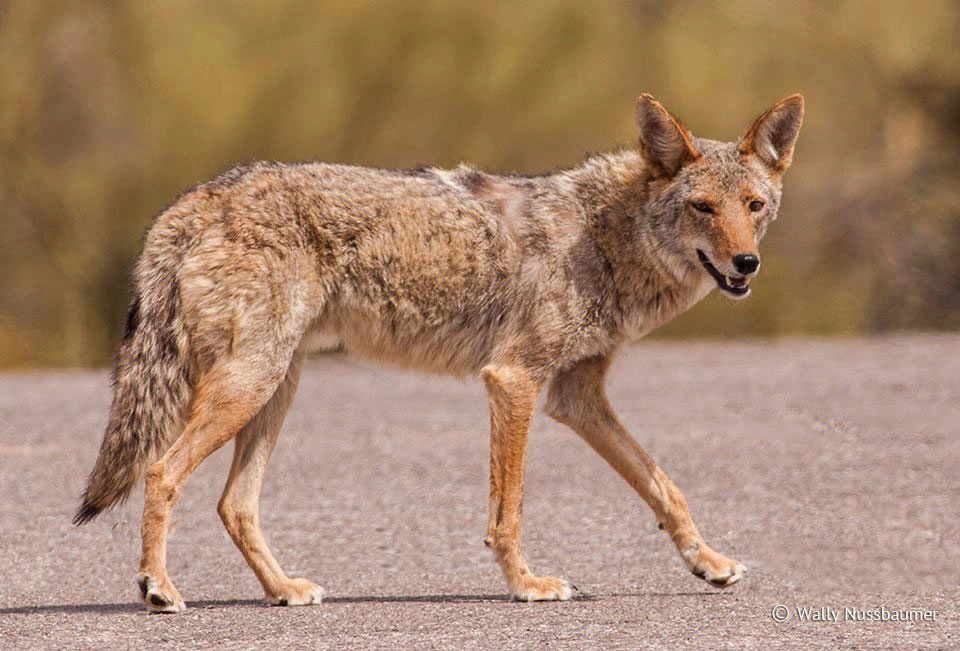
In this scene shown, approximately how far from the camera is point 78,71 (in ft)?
55.8

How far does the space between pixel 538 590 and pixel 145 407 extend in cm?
179

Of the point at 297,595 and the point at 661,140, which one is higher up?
the point at 661,140

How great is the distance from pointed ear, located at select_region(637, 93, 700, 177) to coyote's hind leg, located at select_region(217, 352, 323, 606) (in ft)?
5.89

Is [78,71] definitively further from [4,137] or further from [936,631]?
[936,631]

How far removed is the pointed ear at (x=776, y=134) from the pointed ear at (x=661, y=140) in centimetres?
28

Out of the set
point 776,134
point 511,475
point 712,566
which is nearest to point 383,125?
point 776,134

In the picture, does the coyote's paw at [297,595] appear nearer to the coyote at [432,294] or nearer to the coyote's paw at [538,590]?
the coyote at [432,294]

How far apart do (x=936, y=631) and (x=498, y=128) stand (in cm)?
1193

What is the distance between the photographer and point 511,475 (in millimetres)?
6844

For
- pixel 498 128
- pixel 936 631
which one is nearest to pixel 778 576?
pixel 936 631

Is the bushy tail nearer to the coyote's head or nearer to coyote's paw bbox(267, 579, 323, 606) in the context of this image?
coyote's paw bbox(267, 579, 323, 606)

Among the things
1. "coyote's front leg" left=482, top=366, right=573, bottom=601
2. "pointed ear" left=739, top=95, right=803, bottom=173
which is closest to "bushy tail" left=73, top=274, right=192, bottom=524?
"coyote's front leg" left=482, top=366, right=573, bottom=601

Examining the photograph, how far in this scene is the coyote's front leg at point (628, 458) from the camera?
686 cm

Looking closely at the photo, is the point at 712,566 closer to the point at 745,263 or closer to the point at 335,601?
the point at 745,263
